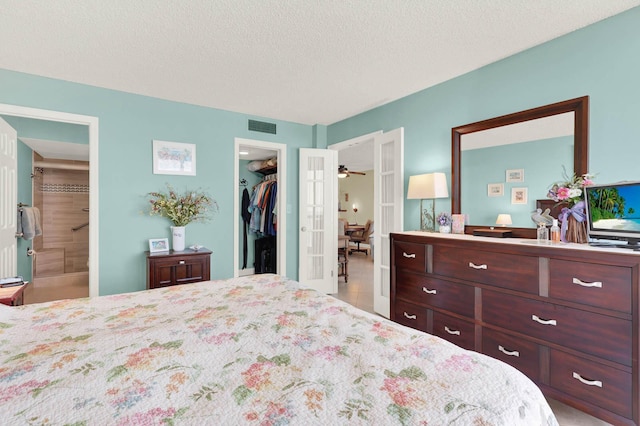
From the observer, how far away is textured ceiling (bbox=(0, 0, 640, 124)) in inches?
74.0

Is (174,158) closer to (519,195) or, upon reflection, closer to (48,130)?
(48,130)

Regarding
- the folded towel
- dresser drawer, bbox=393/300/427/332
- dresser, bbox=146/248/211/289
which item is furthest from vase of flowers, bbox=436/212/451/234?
the folded towel

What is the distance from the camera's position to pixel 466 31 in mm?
2109

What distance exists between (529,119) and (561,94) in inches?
9.3

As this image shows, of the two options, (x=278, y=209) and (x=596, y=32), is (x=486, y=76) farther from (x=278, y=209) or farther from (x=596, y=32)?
(x=278, y=209)

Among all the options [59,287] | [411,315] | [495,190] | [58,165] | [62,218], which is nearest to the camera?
[495,190]

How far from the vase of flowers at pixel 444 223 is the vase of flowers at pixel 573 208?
0.82 meters

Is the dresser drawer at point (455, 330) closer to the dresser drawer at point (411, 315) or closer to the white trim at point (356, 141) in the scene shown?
the dresser drawer at point (411, 315)

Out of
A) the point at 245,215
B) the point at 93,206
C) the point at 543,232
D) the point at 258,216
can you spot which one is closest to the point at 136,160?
the point at 93,206

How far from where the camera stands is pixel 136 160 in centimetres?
332

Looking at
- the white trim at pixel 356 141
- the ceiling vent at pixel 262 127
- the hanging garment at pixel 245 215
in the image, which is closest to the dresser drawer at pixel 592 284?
the white trim at pixel 356 141

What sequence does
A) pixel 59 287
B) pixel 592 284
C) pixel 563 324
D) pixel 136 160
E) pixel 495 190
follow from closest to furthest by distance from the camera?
pixel 592 284
pixel 563 324
pixel 495 190
pixel 136 160
pixel 59 287

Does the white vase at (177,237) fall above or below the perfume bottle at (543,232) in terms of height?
below

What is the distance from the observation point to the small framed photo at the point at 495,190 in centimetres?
249
